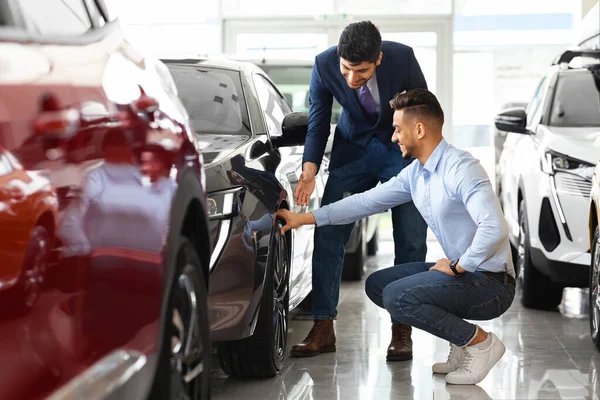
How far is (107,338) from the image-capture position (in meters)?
2.14

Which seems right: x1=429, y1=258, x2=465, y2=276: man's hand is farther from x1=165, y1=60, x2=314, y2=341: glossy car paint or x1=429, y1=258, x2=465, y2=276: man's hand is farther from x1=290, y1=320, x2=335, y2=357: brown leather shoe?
x1=290, y1=320, x2=335, y2=357: brown leather shoe

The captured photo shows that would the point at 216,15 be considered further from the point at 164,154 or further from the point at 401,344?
the point at 164,154

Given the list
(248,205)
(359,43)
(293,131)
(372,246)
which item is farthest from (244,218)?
(372,246)

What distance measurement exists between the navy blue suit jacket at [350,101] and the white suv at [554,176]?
1569mm

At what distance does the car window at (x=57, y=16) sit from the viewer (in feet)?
6.88

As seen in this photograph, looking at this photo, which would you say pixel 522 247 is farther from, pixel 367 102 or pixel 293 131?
pixel 293 131

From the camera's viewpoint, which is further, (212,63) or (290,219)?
(212,63)

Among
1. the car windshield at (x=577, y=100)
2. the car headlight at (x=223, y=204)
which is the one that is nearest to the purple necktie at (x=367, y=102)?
the car headlight at (x=223, y=204)

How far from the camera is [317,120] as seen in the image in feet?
19.4

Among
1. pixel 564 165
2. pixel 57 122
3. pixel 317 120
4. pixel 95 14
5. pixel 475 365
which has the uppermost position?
pixel 95 14

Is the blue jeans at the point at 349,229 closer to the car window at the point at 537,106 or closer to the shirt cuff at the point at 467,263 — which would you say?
the shirt cuff at the point at 467,263

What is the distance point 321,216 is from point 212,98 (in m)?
0.79

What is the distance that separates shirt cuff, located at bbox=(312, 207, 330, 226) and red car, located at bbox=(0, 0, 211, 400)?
243 centimetres

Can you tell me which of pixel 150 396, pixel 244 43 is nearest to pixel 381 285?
Result: pixel 150 396
